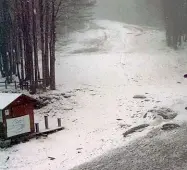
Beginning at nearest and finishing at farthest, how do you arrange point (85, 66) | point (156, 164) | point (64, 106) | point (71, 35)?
point (156, 164)
point (64, 106)
point (85, 66)
point (71, 35)

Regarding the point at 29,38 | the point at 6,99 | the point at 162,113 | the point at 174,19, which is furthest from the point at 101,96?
the point at 174,19

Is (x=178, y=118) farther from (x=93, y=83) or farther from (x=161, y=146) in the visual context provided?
(x=93, y=83)

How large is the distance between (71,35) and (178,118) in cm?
3868

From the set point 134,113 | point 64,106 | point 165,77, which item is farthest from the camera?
point 165,77

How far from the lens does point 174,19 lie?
49.5m

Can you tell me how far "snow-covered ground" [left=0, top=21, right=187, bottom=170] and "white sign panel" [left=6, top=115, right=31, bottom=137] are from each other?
104 cm

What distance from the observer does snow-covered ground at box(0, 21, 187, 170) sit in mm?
20750

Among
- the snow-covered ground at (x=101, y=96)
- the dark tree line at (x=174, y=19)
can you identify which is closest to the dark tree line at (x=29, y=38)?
the snow-covered ground at (x=101, y=96)

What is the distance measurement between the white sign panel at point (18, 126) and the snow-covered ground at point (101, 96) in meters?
1.04

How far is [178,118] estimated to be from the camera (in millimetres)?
24250

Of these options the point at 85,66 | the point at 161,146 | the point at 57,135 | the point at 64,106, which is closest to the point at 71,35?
the point at 85,66

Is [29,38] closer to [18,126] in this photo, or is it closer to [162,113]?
[18,126]

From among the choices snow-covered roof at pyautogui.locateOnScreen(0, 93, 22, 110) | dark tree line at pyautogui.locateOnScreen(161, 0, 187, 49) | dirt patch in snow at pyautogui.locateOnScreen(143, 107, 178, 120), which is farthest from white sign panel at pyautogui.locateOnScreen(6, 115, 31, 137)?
dark tree line at pyautogui.locateOnScreen(161, 0, 187, 49)

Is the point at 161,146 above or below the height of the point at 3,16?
below
